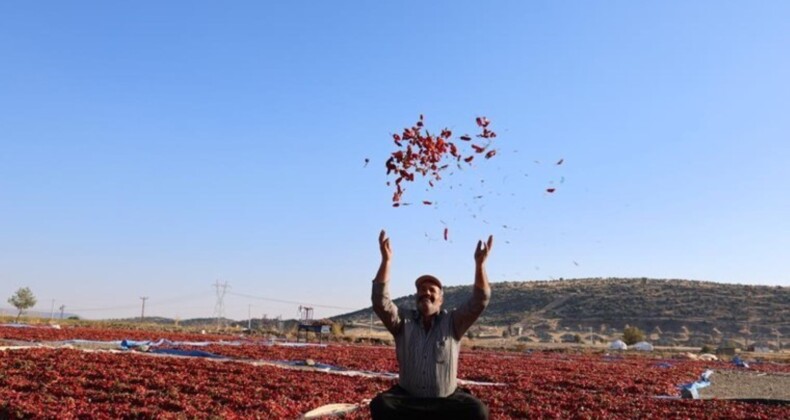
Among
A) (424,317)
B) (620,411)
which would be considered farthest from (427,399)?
(620,411)

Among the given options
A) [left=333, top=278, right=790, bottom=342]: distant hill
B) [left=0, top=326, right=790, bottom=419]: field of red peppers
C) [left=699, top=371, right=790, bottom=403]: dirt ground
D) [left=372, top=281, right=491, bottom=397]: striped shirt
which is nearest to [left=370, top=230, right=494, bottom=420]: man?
[left=372, top=281, right=491, bottom=397]: striped shirt

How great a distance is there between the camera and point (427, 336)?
600 centimetres

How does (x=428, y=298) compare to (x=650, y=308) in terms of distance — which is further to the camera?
(x=650, y=308)

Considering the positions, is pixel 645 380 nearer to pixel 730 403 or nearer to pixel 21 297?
pixel 730 403

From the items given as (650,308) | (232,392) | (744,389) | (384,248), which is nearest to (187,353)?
(232,392)

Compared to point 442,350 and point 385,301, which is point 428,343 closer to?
point 442,350

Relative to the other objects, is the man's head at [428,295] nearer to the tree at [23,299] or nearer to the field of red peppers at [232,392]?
the field of red peppers at [232,392]

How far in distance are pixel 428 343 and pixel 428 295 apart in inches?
17.3

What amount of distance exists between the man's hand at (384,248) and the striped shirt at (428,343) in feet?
0.98

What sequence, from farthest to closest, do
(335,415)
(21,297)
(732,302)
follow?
(21,297), (732,302), (335,415)

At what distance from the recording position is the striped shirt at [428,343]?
19.4ft

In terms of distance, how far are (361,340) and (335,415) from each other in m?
42.4

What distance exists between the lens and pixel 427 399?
575 centimetres

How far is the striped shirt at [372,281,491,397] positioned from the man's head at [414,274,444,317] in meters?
0.10
